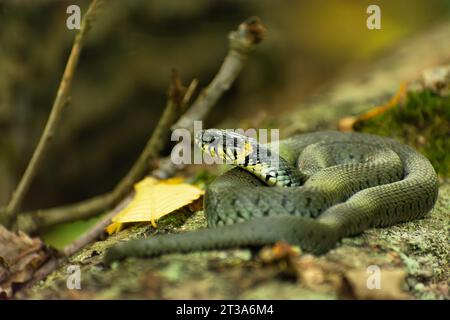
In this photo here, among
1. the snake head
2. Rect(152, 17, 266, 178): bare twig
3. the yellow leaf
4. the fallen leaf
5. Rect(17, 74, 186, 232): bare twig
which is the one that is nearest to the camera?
the fallen leaf

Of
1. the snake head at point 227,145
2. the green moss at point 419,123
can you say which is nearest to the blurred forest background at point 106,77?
the green moss at point 419,123

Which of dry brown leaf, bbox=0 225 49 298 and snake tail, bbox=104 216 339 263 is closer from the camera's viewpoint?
snake tail, bbox=104 216 339 263

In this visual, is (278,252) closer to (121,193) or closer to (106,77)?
(121,193)

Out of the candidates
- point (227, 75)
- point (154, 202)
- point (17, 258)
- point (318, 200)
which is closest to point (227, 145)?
point (154, 202)

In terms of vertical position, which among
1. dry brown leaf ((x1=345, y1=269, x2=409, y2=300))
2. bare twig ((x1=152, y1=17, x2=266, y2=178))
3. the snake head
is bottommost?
dry brown leaf ((x1=345, y1=269, x2=409, y2=300))

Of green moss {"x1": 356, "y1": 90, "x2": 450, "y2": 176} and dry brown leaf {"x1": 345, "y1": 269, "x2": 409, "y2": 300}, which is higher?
green moss {"x1": 356, "y1": 90, "x2": 450, "y2": 176}

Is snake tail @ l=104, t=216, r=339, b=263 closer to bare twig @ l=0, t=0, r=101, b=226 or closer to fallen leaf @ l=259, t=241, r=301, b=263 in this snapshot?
fallen leaf @ l=259, t=241, r=301, b=263

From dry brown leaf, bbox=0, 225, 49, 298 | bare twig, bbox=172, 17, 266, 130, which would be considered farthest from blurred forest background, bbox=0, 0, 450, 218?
dry brown leaf, bbox=0, 225, 49, 298
